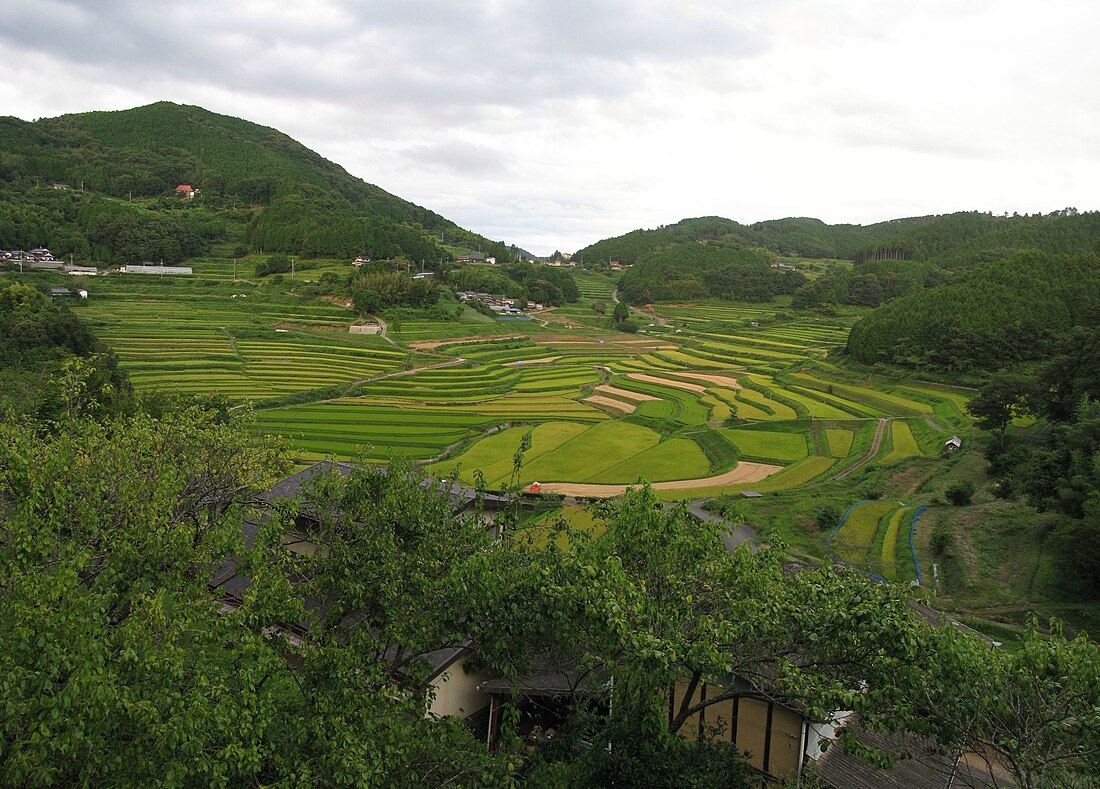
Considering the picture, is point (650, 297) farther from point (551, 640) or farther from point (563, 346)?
point (551, 640)

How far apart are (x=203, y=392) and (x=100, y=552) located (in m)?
30.2

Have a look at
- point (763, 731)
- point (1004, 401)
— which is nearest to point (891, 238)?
point (1004, 401)

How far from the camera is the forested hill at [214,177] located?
273 ft

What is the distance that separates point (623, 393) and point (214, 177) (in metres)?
91.2

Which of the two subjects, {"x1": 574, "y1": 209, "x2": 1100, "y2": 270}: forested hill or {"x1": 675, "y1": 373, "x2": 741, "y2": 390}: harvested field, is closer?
{"x1": 675, "y1": 373, "x2": 741, "y2": 390}: harvested field

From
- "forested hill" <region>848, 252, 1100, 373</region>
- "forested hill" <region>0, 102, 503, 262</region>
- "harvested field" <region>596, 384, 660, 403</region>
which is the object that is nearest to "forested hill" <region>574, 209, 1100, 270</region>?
"forested hill" <region>848, 252, 1100, 373</region>

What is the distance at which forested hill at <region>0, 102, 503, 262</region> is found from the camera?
83231 mm

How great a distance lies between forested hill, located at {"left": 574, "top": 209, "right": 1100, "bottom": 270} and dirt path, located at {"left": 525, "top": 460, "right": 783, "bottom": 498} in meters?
61.0

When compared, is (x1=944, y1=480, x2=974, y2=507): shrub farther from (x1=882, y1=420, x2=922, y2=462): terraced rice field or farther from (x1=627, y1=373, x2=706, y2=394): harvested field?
(x1=627, y1=373, x2=706, y2=394): harvested field

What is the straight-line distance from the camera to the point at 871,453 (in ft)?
98.1

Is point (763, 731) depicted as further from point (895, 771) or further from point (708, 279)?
point (708, 279)

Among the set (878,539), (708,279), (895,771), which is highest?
(708,279)

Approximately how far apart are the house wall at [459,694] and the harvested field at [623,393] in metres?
30.0

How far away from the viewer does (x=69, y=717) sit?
560 cm
